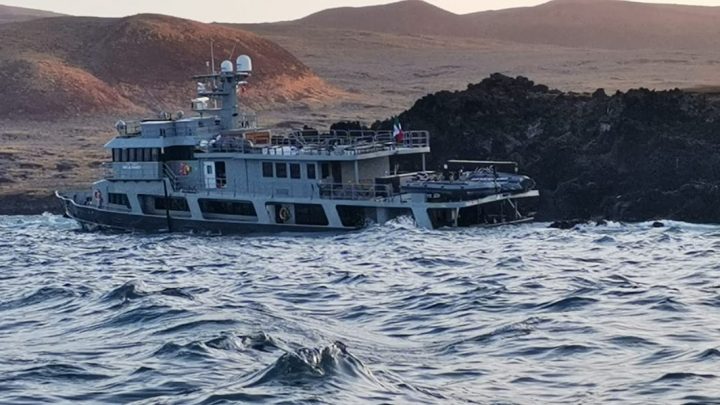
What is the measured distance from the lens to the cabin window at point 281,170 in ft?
165

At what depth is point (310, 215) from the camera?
49.4 meters

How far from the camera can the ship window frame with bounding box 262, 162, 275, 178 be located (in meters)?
50.7

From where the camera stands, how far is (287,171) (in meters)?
50.2

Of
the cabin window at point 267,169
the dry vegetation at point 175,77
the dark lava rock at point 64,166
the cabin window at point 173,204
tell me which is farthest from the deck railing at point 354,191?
the dark lava rock at point 64,166

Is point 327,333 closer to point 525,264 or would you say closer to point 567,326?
point 567,326

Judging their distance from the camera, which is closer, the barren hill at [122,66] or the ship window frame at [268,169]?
the ship window frame at [268,169]

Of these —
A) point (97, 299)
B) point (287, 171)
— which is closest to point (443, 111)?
point (287, 171)

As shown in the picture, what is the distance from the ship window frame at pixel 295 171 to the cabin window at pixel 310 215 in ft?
4.03

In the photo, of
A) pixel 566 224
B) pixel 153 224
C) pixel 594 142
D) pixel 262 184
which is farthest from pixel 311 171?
pixel 594 142

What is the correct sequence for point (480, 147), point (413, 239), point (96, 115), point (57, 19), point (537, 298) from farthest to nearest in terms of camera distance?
point (57, 19) → point (96, 115) → point (480, 147) → point (413, 239) → point (537, 298)

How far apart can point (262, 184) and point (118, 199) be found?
842cm

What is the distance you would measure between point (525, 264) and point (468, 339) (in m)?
10.4

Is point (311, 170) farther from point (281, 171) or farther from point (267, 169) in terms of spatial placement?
point (267, 169)

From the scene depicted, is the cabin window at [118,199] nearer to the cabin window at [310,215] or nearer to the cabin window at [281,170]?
the cabin window at [281,170]
